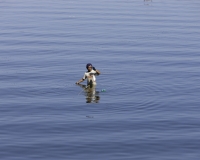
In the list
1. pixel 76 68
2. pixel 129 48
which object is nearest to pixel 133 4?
pixel 129 48

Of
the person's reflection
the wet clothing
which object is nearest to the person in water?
the wet clothing

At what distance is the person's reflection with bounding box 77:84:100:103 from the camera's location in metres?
35.7

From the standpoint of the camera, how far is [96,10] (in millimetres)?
75250

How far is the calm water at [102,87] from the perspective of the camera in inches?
1102

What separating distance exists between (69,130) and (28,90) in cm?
846

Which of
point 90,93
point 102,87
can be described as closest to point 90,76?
point 90,93

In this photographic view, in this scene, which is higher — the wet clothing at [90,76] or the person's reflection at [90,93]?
the wet clothing at [90,76]

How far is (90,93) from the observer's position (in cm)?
3728

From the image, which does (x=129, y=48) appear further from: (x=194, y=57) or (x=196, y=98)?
(x=196, y=98)

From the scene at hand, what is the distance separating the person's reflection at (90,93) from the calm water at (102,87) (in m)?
0.20

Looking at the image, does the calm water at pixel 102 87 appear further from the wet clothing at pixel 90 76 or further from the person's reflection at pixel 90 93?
the wet clothing at pixel 90 76

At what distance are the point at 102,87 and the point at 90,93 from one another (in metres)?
1.52

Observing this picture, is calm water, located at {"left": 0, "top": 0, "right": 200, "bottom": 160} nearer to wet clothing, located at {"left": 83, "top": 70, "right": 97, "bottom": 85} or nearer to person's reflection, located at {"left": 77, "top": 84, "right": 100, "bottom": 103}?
person's reflection, located at {"left": 77, "top": 84, "right": 100, "bottom": 103}

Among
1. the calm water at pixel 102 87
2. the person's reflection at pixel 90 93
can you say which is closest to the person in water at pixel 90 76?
the person's reflection at pixel 90 93
